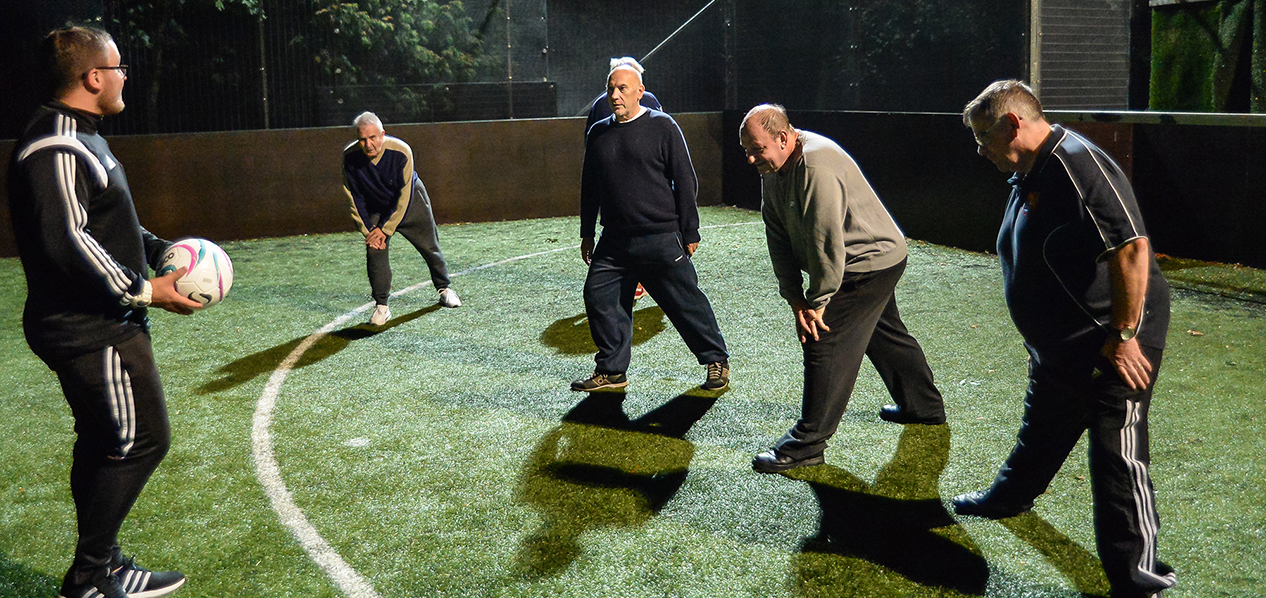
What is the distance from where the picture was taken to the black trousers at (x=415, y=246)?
27.6 feet

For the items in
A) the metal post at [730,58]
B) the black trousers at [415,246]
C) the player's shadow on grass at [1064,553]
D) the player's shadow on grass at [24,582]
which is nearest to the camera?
the player's shadow on grass at [1064,553]

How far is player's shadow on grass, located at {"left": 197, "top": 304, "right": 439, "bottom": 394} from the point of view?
6891 mm

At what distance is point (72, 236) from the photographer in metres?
3.25

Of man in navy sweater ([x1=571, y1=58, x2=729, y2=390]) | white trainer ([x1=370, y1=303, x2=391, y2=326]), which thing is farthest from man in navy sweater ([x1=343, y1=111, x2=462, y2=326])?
man in navy sweater ([x1=571, y1=58, x2=729, y2=390])

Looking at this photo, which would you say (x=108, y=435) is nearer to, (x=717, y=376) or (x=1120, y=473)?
(x=1120, y=473)

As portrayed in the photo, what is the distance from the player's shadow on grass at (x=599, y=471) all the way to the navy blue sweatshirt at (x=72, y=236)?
69.5 inches

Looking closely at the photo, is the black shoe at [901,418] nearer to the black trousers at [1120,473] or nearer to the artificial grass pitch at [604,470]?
the artificial grass pitch at [604,470]

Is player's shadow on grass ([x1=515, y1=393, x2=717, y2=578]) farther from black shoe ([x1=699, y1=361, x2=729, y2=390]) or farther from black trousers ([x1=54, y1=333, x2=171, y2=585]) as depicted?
black trousers ([x1=54, y1=333, x2=171, y2=585])

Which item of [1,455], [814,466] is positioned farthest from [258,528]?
[814,466]

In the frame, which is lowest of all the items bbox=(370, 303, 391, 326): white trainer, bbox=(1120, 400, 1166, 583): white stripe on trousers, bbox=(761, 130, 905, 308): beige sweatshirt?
bbox=(370, 303, 391, 326): white trainer

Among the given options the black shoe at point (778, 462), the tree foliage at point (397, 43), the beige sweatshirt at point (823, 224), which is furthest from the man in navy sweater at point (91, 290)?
the tree foliage at point (397, 43)

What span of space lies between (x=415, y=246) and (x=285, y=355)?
66.2 inches

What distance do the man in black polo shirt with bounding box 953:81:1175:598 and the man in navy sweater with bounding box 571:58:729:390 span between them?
2.76 meters

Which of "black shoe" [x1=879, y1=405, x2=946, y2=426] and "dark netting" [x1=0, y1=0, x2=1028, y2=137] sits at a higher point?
"dark netting" [x1=0, y1=0, x2=1028, y2=137]
